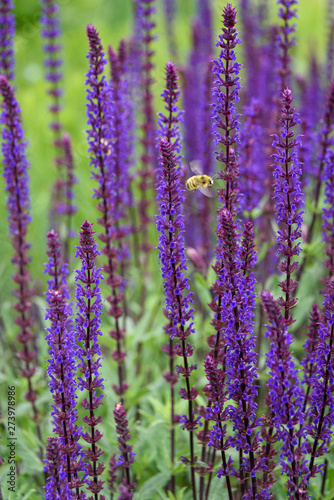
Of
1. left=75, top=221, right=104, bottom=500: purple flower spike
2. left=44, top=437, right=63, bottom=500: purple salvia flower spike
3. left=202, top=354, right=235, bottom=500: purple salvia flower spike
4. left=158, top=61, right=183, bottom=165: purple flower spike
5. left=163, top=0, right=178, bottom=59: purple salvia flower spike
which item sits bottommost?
left=44, top=437, right=63, bottom=500: purple salvia flower spike

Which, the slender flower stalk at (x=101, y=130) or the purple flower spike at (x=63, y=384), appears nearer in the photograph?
the purple flower spike at (x=63, y=384)

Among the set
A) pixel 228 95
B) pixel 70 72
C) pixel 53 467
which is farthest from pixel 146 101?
pixel 70 72

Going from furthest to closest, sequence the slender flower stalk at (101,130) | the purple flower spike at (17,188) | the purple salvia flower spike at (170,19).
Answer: the purple salvia flower spike at (170,19) → the purple flower spike at (17,188) → the slender flower stalk at (101,130)

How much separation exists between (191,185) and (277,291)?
155cm

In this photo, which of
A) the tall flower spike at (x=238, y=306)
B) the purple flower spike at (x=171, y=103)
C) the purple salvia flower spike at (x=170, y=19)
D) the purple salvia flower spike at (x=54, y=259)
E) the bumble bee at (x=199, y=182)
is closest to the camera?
the tall flower spike at (x=238, y=306)

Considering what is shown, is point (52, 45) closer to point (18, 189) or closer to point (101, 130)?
point (18, 189)

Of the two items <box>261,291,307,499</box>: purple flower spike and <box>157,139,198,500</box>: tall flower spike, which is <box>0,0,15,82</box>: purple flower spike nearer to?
<box>157,139,198,500</box>: tall flower spike

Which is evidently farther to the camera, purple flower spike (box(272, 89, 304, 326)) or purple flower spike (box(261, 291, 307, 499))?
purple flower spike (box(272, 89, 304, 326))

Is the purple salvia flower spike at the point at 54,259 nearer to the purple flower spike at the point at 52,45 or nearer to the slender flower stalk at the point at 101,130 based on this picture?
the slender flower stalk at the point at 101,130

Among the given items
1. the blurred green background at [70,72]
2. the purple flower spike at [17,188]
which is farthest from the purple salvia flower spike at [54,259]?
the blurred green background at [70,72]

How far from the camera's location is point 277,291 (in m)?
5.72

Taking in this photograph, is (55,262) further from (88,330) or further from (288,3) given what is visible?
(288,3)

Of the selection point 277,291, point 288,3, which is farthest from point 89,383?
point 288,3

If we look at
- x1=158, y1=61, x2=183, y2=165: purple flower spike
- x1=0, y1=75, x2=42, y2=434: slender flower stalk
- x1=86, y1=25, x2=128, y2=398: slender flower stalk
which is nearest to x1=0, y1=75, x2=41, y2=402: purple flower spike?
x1=0, y1=75, x2=42, y2=434: slender flower stalk
